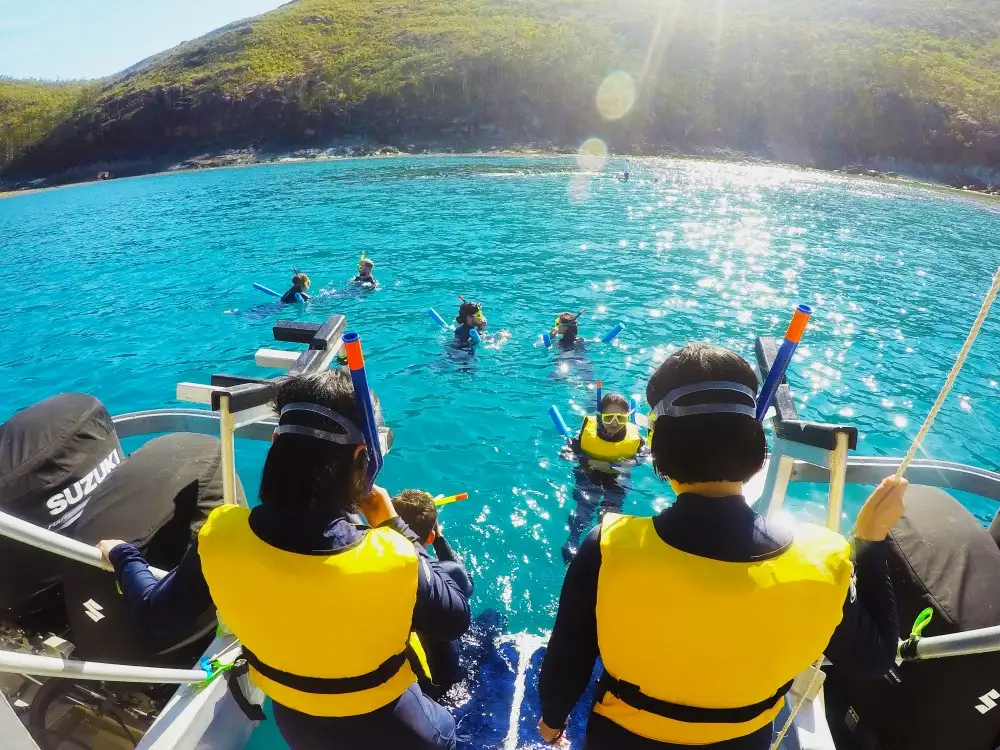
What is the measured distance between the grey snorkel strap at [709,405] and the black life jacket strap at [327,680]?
4.35ft

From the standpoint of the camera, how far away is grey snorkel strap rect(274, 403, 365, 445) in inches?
68.1

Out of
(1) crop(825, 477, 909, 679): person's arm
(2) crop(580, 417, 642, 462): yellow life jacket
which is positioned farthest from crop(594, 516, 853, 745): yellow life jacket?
(2) crop(580, 417, 642, 462): yellow life jacket

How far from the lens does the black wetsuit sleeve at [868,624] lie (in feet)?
5.33

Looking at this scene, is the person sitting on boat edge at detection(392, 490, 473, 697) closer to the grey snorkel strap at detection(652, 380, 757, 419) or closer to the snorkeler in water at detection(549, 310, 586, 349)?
the grey snorkel strap at detection(652, 380, 757, 419)

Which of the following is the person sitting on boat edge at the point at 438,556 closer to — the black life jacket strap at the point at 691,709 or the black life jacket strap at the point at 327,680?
the black life jacket strap at the point at 327,680

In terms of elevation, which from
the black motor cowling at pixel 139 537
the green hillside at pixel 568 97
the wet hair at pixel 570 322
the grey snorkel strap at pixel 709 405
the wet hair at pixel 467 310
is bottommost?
the wet hair at pixel 570 322

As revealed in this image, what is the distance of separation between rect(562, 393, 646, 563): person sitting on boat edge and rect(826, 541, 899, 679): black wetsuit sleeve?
404 cm

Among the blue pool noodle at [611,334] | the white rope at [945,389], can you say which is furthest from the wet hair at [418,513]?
the blue pool noodle at [611,334]

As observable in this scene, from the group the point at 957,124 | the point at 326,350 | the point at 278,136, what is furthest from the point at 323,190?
the point at 957,124

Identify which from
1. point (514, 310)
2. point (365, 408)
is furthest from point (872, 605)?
point (514, 310)

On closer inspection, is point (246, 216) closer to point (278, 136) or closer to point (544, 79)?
point (278, 136)

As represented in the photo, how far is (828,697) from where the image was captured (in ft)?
8.81

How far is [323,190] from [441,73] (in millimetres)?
47438

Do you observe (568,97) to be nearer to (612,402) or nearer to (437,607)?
(612,402)
